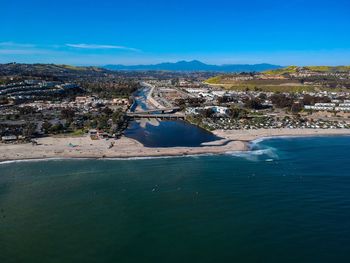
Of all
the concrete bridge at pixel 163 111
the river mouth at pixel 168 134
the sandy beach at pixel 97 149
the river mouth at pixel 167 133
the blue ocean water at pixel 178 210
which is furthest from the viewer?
the concrete bridge at pixel 163 111

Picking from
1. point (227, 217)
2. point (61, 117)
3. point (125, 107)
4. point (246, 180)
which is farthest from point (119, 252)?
point (125, 107)

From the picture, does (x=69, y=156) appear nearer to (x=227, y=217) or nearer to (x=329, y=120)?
(x=227, y=217)

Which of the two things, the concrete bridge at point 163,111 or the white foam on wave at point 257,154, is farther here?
the concrete bridge at point 163,111

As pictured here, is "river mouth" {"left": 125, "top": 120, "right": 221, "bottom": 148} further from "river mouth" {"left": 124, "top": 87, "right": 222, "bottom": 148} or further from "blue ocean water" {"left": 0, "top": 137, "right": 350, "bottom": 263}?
"blue ocean water" {"left": 0, "top": 137, "right": 350, "bottom": 263}

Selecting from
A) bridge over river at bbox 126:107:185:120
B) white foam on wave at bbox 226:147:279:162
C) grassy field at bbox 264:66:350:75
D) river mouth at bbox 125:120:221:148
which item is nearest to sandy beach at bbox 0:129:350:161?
white foam on wave at bbox 226:147:279:162

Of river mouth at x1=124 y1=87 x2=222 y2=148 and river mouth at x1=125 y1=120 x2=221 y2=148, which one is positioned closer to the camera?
river mouth at x1=125 y1=120 x2=221 y2=148

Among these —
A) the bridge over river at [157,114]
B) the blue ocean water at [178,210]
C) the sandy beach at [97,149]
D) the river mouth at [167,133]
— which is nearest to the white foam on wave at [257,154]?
the blue ocean water at [178,210]

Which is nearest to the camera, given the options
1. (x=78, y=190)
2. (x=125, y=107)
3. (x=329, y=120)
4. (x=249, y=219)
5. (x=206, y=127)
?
(x=249, y=219)

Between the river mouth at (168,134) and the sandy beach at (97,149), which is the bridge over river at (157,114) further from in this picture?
the sandy beach at (97,149)

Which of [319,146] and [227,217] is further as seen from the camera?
A: [319,146]
